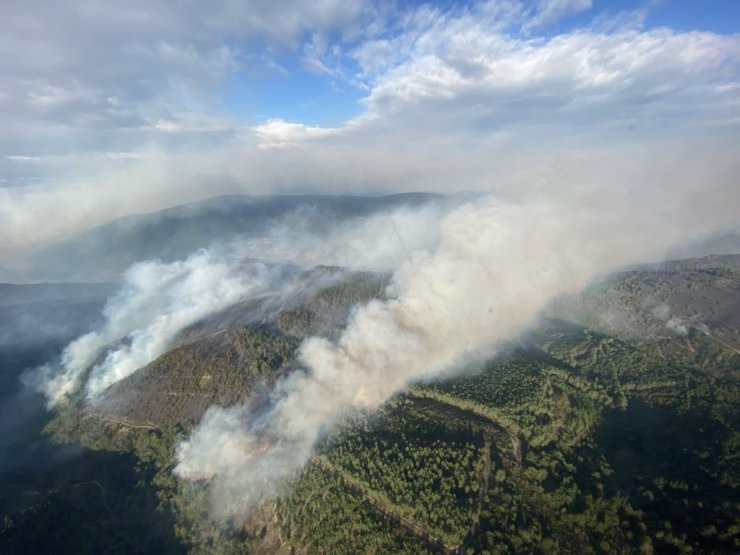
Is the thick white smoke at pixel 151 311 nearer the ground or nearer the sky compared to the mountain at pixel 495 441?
nearer the sky

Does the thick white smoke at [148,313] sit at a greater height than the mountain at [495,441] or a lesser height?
greater

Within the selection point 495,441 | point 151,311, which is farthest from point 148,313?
point 495,441

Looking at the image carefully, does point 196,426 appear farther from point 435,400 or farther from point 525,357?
point 525,357

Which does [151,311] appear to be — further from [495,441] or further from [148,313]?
[495,441]

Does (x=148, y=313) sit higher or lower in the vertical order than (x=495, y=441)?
higher

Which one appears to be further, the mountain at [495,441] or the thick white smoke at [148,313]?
the thick white smoke at [148,313]

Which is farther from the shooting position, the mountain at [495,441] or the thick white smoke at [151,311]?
the thick white smoke at [151,311]

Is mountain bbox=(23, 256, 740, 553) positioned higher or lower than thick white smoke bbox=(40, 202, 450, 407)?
lower

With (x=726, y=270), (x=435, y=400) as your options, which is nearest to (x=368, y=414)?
(x=435, y=400)

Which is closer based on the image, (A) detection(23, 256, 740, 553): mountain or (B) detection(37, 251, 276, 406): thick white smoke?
(A) detection(23, 256, 740, 553): mountain
